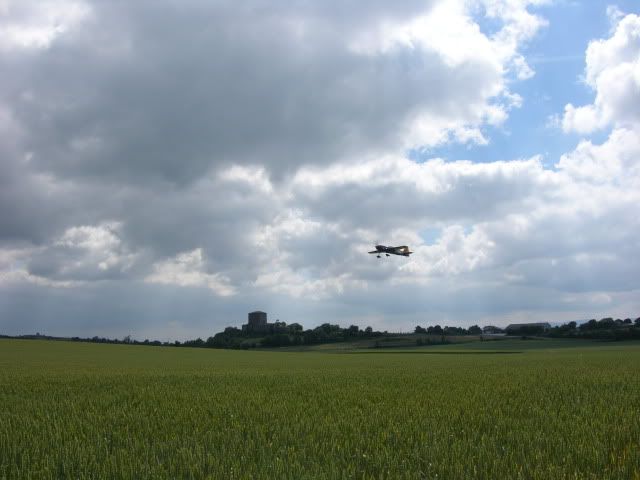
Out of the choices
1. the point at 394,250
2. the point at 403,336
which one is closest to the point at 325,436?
the point at 394,250

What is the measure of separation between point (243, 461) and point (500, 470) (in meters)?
3.16

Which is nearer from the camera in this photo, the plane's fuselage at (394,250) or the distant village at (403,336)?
the plane's fuselage at (394,250)

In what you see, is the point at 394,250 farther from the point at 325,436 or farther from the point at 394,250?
the point at 325,436

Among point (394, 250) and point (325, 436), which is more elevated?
point (394, 250)

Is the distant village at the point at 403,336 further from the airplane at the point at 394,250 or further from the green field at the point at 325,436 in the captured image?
the green field at the point at 325,436

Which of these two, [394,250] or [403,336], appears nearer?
[394,250]

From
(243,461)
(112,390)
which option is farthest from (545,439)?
(112,390)

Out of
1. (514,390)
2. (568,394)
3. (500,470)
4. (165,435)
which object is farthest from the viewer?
(514,390)

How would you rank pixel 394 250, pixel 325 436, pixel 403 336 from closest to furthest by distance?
pixel 325 436
pixel 394 250
pixel 403 336

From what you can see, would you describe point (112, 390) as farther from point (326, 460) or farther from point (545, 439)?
point (545, 439)

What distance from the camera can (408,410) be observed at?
34.6 ft

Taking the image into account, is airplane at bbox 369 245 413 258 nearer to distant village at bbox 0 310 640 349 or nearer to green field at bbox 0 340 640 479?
distant village at bbox 0 310 640 349

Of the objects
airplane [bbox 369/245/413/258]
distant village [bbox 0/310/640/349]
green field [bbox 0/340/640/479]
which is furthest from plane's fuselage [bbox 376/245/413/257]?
green field [bbox 0/340/640/479]

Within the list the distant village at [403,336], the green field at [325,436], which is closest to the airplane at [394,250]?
the distant village at [403,336]
